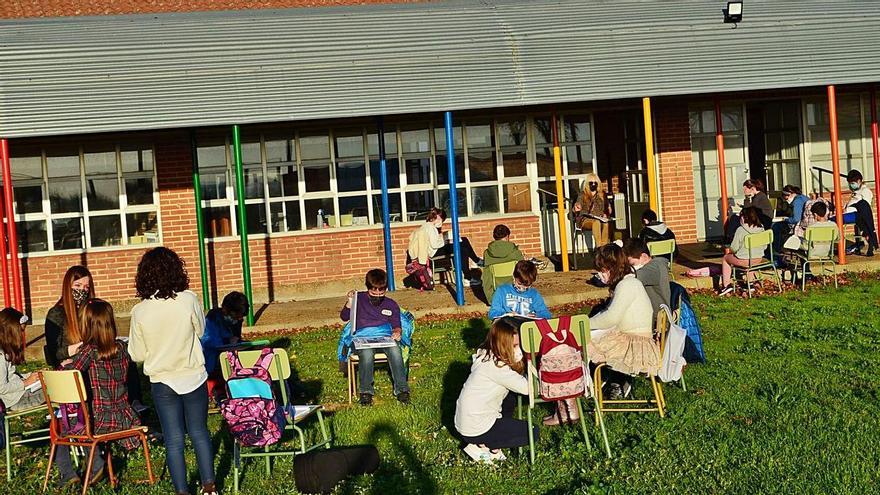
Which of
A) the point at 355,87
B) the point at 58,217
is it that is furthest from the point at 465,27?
the point at 58,217

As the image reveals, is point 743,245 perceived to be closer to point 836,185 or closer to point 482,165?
point 836,185

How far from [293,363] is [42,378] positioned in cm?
403

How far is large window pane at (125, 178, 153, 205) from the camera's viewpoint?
16.8 m

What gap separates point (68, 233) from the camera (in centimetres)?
1664

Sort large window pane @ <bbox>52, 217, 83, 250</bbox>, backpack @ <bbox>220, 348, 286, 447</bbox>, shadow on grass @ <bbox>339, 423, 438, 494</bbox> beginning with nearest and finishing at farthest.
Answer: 1. shadow on grass @ <bbox>339, 423, 438, 494</bbox>
2. backpack @ <bbox>220, 348, 286, 447</bbox>
3. large window pane @ <bbox>52, 217, 83, 250</bbox>

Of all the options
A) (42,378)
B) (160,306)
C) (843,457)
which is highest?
(160,306)

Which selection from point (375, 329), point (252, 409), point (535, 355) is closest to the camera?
point (252, 409)

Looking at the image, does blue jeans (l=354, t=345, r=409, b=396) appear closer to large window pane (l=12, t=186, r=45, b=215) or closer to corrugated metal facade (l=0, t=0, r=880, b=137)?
corrugated metal facade (l=0, t=0, r=880, b=137)

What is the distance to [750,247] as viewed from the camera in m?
13.4

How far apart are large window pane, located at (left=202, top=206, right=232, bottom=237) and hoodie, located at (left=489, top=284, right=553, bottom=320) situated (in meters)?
7.63

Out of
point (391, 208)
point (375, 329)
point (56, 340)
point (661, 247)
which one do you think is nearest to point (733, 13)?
point (661, 247)

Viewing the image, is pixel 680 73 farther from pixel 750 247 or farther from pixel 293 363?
pixel 293 363

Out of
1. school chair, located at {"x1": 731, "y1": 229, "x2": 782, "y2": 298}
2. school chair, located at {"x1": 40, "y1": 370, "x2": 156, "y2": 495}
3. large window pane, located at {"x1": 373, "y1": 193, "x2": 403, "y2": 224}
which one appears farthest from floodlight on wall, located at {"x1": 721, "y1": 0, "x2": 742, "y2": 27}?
school chair, located at {"x1": 40, "y1": 370, "x2": 156, "y2": 495}

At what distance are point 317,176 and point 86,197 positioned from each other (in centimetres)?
340
